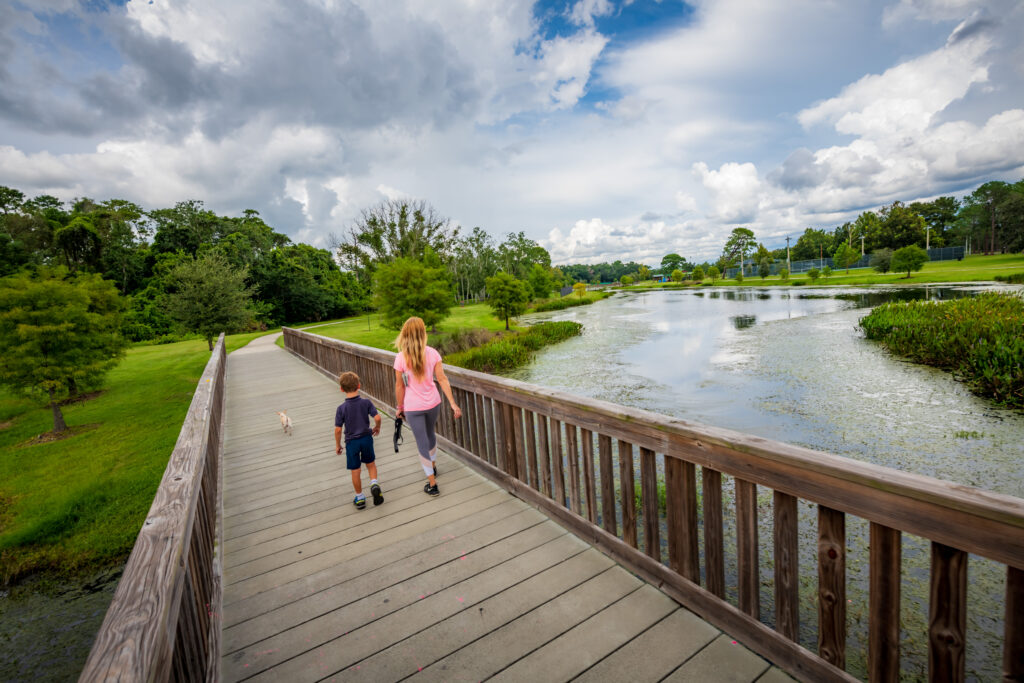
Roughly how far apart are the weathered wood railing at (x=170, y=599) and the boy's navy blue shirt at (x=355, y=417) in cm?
105

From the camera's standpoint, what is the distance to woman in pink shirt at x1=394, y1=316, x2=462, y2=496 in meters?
3.90

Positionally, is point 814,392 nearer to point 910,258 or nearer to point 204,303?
point 204,303

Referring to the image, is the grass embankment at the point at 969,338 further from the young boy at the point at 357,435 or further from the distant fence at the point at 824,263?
the distant fence at the point at 824,263

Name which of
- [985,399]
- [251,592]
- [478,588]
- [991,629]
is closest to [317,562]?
[251,592]

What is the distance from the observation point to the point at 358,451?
13.1 feet

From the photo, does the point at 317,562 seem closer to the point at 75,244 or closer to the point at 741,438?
the point at 741,438

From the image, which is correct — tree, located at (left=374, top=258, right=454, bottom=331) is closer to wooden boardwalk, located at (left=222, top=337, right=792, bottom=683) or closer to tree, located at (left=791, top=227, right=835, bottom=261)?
wooden boardwalk, located at (left=222, top=337, right=792, bottom=683)

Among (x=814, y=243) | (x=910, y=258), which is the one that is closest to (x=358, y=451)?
(x=910, y=258)

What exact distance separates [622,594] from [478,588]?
84cm

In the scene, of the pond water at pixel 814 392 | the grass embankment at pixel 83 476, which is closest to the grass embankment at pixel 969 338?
the pond water at pixel 814 392

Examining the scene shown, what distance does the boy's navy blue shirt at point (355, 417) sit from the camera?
397cm

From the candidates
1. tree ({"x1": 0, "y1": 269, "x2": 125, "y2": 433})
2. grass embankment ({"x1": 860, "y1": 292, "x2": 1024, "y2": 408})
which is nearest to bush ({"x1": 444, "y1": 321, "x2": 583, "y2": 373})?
tree ({"x1": 0, "y1": 269, "x2": 125, "y2": 433})

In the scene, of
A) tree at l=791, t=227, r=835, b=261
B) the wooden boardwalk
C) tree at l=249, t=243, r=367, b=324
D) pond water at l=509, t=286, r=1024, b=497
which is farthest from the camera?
tree at l=791, t=227, r=835, b=261

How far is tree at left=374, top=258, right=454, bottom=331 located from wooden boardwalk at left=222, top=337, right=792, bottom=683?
1869 centimetres
